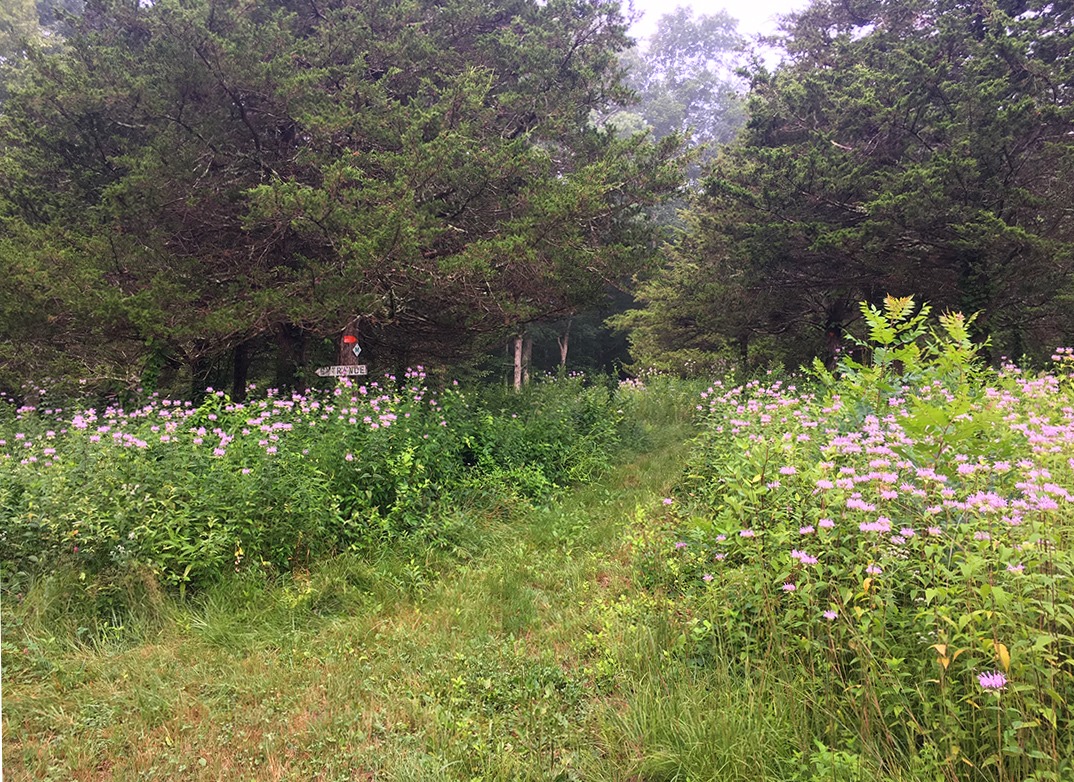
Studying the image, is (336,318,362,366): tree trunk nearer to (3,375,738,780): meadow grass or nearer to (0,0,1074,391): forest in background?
(0,0,1074,391): forest in background

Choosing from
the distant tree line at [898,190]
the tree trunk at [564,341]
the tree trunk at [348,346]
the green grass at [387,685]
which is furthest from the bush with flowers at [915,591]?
the tree trunk at [564,341]

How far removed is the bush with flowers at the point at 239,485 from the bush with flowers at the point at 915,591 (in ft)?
7.66

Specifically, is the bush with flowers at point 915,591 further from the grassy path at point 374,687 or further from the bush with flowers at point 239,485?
the bush with flowers at point 239,485

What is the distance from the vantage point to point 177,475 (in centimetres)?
353

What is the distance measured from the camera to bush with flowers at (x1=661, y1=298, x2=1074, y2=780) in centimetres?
149

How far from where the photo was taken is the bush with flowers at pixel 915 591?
4.88 feet

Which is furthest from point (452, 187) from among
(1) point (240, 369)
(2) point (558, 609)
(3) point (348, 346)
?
(2) point (558, 609)

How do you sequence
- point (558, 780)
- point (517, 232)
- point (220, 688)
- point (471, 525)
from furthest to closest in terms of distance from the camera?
point (517, 232)
point (471, 525)
point (220, 688)
point (558, 780)

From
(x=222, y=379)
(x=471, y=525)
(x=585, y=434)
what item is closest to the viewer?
(x=471, y=525)

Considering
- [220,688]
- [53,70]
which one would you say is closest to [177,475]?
[220,688]

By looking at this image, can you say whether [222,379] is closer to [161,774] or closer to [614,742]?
[161,774]

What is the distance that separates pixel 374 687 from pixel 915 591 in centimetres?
223

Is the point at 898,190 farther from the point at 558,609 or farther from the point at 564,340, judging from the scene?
the point at 564,340

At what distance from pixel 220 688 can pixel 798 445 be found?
3069 millimetres
